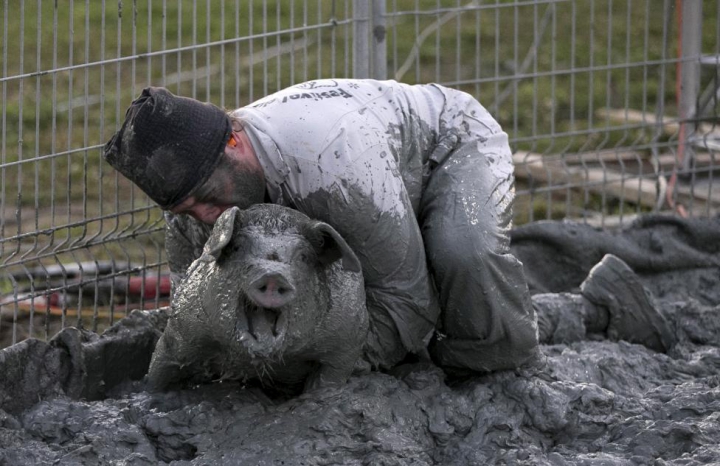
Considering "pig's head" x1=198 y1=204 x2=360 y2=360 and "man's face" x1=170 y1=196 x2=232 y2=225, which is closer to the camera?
"pig's head" x1=198 y1=204 x2=360 y2=360

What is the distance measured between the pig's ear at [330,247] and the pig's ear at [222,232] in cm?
28

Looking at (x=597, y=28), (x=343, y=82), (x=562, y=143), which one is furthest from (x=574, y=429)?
(x=597, y=28)

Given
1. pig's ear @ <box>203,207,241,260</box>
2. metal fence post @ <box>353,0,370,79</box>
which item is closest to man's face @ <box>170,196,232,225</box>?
pig's ear @ <box>203,207,241,260</box>

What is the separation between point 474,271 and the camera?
4.73 metres

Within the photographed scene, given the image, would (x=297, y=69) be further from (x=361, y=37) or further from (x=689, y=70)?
(x=361, y=37)

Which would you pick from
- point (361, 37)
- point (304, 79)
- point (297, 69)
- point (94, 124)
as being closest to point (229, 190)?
point (304, 79)

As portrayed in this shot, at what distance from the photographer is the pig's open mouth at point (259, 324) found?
4.09 meters

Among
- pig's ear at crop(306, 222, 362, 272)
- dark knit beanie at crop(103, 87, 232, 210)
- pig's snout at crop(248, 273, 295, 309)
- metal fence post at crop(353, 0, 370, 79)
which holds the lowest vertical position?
pig's snout at crop(248, 273, 295, 309)

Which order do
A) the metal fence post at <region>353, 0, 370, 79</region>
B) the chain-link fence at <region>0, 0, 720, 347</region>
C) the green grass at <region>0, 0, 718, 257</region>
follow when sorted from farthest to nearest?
the green grass at <region>0, 0, 718, 257</region>
the metal fence post at <region>353, 0, 370, 79</region>
the chain-link fence at <region>0, 0, 720, 347</region>

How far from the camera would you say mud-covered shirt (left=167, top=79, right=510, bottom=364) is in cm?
445

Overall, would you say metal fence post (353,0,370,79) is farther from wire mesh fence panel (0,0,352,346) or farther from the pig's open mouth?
the pig's open mouth

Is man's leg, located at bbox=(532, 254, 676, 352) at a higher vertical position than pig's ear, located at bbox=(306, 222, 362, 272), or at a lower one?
lower

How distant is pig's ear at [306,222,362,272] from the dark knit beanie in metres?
0.44

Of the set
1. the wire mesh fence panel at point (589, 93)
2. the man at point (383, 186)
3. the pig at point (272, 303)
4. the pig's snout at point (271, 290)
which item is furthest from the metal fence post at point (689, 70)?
the pig's snout at point (271, 290)
